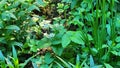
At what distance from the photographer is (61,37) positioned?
202 centimetres

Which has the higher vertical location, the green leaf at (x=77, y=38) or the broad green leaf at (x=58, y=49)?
the green leaf at (x=77, y=38)

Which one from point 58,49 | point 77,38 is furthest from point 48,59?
point 77,38

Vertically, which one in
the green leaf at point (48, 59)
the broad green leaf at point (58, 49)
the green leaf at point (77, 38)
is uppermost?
the green leaf at point (77, 38)

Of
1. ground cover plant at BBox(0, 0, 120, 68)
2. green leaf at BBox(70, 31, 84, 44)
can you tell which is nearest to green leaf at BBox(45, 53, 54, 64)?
ground cover plant at BBox(0, 0, 120, 68)

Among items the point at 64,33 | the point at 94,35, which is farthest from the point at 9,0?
the point at 94,35

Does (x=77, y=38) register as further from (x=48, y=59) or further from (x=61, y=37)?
(x=48, y=59)

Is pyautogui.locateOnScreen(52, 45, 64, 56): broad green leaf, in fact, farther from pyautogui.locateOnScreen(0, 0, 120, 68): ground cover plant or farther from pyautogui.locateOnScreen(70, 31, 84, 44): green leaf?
pyautogui.locateOnScreen(70, 31, 84, 44): green leaf

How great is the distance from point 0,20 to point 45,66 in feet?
1.60

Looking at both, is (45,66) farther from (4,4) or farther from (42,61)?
(4,4)

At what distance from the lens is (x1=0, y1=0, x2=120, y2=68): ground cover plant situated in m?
1.97

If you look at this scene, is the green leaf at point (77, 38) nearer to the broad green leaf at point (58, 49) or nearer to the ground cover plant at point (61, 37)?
the ground cover plant at point (61, 37)

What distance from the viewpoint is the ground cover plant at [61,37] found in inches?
77.4

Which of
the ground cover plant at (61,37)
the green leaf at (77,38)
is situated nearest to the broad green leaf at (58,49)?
the ground cover plant at (61,37)

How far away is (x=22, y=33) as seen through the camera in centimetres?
235
